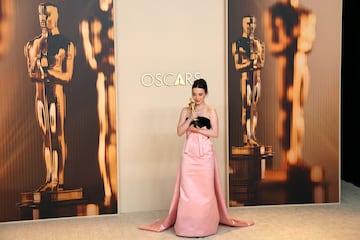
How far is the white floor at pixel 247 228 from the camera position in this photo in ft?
17.3

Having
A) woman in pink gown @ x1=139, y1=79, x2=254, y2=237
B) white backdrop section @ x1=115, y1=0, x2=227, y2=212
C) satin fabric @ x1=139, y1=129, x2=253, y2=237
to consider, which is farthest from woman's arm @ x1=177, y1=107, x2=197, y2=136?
white backdrop section @ x1=115, y1=0, x2=227, y2=212

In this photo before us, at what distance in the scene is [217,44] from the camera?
624cm

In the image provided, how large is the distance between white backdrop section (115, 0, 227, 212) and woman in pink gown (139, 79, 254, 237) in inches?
30.7

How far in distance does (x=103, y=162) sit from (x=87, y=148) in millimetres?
235

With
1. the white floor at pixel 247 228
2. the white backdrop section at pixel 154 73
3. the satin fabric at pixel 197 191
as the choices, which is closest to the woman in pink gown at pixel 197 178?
the satin fabric at pixel 197 191

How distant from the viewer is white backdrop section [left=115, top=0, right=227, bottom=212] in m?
6.06

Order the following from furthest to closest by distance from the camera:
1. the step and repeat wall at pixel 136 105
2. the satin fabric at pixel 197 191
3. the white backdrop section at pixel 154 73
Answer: the white backdrop section at pixel 154 73 → the step and repeat wall at pixel 136 105 → the satin fabric at pixel 197 191

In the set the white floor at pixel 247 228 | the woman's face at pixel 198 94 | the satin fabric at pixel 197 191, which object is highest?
the woman's face at pixel 198 94

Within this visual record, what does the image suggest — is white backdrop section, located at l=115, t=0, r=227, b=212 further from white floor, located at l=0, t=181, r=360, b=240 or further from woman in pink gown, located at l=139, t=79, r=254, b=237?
woman in pink gown, located at l=139, t=79, r=254, b=237

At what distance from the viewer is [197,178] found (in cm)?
528

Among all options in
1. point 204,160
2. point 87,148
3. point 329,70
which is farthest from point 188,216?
point 329,70

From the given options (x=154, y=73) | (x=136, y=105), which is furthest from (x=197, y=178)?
(x=154, y=73)

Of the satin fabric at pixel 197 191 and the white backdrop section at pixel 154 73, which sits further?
the white backdrop section at pixel 154 73

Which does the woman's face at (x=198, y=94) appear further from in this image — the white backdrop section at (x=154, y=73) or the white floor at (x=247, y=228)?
the white floor at (x=247, y=228)
